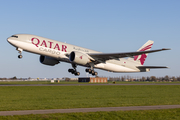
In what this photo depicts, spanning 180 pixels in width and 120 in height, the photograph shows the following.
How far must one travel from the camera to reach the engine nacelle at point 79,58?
42062mm

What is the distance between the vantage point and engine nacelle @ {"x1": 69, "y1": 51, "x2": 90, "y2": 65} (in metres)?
42.1

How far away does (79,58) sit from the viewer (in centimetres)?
4250

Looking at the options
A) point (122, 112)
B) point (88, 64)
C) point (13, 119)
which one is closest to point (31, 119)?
point (13, 119)

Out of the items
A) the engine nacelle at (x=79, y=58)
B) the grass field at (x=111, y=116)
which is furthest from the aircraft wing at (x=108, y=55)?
the grass field at (x=111, y=116)

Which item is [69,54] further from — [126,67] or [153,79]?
[153,79]

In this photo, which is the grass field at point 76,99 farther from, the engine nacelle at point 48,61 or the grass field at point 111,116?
the engine nacelle at point 48,61

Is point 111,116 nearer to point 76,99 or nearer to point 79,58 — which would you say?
point 76,99

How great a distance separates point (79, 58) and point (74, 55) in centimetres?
108

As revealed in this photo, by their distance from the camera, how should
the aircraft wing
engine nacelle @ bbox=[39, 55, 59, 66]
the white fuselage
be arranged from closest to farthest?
the white fuselage → the aircraft wing → engine nacelle @ bbox=[39, 55, 59, 66]

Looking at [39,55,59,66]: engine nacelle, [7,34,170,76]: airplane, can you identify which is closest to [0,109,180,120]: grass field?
[7,34,170,76]: airplane

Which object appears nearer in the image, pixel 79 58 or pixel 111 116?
pixel 111 116

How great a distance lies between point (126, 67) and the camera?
52281mm

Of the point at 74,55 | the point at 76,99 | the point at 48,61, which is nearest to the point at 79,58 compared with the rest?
the point at 74,55

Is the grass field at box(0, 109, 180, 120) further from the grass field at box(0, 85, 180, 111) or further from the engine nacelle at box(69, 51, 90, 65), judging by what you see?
the engine nacelle at box(69, 51, 90, 65)
